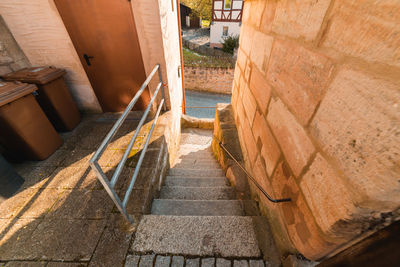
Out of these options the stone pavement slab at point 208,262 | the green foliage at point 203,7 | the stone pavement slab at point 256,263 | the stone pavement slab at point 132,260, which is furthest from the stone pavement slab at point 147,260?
the green foliage at point 203,7

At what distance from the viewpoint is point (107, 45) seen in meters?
2.86

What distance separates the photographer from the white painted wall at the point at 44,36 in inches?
99.7

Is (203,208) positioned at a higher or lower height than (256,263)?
lower

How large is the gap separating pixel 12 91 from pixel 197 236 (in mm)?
2909

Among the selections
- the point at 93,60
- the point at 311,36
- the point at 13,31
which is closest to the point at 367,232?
the point at 311,36

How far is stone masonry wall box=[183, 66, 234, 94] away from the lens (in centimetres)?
1262

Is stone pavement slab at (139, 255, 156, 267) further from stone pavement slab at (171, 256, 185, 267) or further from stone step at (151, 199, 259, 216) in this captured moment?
stone step at (151, 199, 259, 216)

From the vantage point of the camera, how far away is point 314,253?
1104 millimetres

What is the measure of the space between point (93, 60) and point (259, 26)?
9.71ft

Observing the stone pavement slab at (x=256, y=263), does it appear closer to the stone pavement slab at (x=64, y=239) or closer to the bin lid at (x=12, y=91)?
the stone pavement slab at (x=64, y=239)

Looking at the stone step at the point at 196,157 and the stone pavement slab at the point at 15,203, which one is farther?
the stone step at the point at 196,157

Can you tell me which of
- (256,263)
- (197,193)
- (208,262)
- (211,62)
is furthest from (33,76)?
(211,62)

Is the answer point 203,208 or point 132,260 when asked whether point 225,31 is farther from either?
point 132,260

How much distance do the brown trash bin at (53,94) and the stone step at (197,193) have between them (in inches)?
91.0
